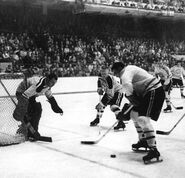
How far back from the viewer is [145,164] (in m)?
3.31

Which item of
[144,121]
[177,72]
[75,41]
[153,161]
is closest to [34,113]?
[144,121]

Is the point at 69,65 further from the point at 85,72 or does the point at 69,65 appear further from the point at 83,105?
the point at 83,105

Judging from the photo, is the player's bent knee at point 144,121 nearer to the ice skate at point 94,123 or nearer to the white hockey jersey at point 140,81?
the white hockey jersey at point 140,81

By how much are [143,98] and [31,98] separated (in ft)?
5.01

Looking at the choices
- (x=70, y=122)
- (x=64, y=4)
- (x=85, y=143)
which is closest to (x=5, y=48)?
(x=64, y=4)

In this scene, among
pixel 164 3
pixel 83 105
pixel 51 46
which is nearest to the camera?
pixel 83 105

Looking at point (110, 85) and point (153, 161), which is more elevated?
point (110, 85)

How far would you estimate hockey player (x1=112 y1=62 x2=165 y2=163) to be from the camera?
3361mm

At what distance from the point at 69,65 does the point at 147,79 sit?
8228 mm

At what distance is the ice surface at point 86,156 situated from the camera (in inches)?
120

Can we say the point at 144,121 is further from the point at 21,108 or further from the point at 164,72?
the point at 164,72

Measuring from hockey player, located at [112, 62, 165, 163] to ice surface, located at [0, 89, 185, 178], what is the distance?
0.27 m

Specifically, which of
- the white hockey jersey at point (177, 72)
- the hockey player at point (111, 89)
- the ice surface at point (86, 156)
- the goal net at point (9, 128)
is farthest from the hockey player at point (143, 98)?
the white hockey jersey at point (177, 72)

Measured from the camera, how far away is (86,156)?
364cm
